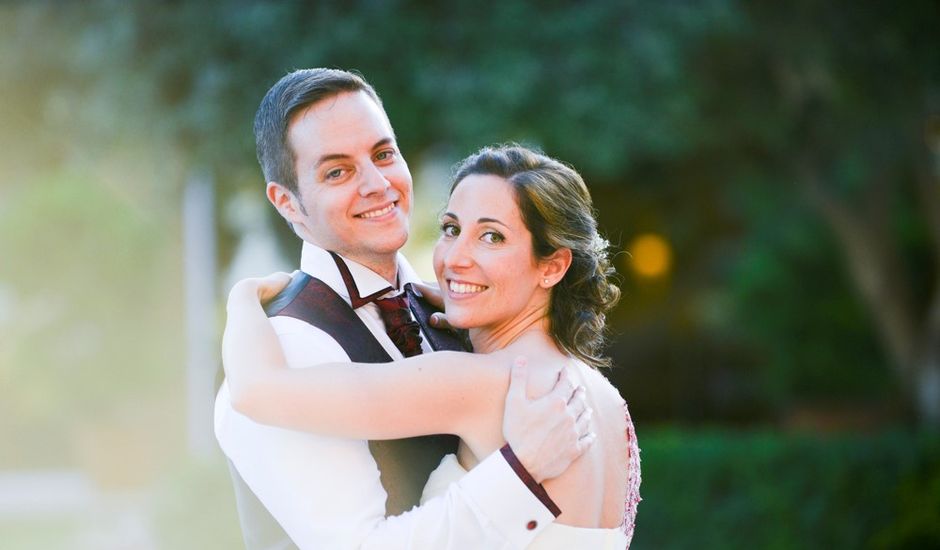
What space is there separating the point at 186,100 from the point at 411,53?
1.74m

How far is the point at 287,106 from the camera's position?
9.69 feet

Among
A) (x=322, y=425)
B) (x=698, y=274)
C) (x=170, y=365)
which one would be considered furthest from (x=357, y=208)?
(x=170, y=365)

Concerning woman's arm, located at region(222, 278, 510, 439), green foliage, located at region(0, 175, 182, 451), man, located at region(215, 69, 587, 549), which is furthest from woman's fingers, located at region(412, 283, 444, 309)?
green foliage, located at region(0, 175, 182, 451)

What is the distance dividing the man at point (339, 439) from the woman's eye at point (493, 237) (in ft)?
0.78

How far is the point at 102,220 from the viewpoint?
1978 centimetres

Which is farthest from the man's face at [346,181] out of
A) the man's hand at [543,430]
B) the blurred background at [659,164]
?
the blurred background at [659,164]

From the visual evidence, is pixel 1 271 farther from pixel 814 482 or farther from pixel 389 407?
pixel 389 407

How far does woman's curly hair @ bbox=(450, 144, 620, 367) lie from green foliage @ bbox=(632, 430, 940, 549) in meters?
5.94

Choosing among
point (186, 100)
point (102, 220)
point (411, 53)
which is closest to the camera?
point (411, 53)

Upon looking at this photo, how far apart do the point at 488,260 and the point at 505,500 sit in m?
0.60

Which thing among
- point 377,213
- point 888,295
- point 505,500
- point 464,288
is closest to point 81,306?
point 888,295

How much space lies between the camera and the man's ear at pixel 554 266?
2996 mm

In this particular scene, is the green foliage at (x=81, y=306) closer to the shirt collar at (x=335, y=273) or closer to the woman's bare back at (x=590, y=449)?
the shirt collar at (x=335, y=273)

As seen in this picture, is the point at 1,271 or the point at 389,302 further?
the point at 1,271
